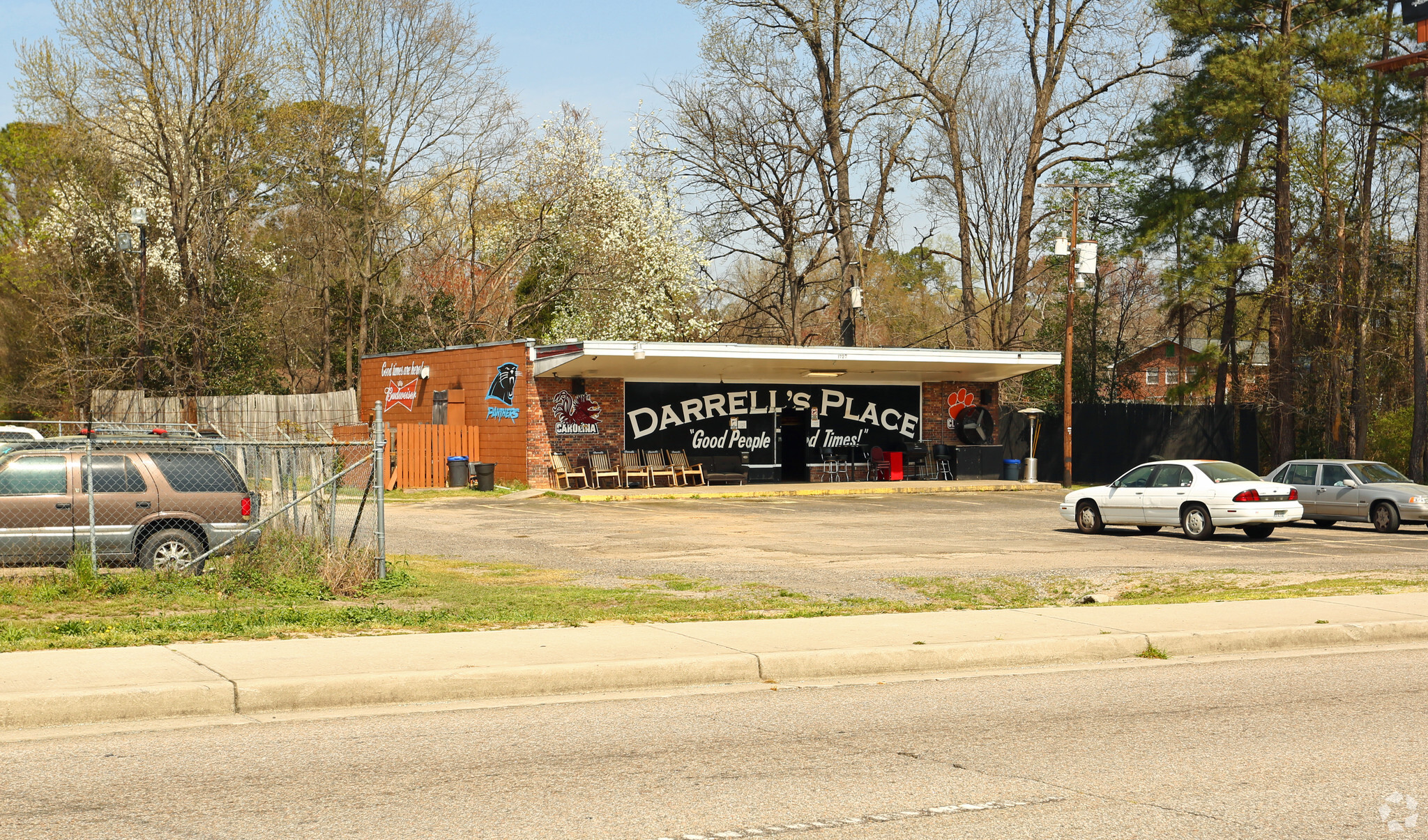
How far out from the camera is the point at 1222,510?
2111cm

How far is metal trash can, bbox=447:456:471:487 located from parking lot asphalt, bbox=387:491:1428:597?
138 inches

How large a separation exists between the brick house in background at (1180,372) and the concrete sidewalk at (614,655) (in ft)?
111

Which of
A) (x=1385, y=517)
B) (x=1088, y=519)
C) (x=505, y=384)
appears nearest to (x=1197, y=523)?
(x=1088, y=519)

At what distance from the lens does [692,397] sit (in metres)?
35.2

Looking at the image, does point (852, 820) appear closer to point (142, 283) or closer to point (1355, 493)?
point (1355, 493)

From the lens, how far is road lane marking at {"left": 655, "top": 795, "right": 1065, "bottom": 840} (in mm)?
5395

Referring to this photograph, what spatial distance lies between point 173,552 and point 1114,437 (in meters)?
37.4

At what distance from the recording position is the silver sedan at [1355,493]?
23.8m

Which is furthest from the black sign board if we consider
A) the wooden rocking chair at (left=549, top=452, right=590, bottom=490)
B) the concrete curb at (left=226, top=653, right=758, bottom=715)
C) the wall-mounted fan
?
the concrete curb at (left=226, top=653, right=758, bottom=715)

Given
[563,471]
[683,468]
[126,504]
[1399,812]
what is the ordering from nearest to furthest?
[1399,812], [126,504], [563,471], [683,468]

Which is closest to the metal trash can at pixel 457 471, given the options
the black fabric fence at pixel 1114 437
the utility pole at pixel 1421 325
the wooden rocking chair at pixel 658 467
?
the wooden rocking chair at pixel 658 467

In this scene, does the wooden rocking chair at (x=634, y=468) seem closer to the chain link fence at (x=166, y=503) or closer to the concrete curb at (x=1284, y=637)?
the chain link fence at (x=166, y=503)

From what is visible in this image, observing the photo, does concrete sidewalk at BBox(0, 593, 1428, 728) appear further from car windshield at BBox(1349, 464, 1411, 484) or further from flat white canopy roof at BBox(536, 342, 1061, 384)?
flat white canopy roof at BBox(536, 342, 1061, 384)

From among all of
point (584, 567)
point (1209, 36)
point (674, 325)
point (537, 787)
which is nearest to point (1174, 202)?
point (1209, 36)
